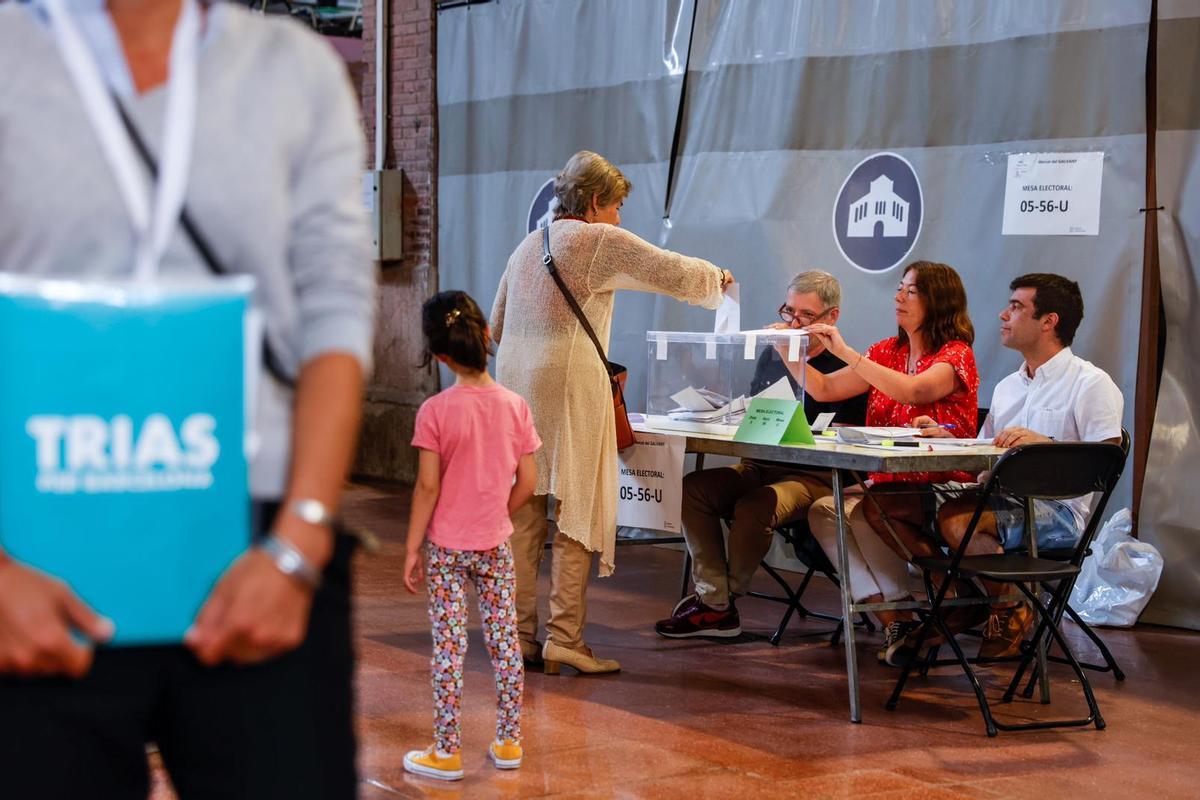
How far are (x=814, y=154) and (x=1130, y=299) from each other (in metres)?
1.99

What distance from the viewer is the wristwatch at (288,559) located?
51.8 inches

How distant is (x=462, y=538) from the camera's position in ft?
13.7

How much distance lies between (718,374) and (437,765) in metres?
2.34

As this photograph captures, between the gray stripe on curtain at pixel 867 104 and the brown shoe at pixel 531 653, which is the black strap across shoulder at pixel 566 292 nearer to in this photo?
the brown shoe at pixel 531 653

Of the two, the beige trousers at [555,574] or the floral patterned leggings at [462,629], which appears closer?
the floral patterned leggings at [462,629]

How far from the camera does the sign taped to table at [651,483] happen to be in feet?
18.4

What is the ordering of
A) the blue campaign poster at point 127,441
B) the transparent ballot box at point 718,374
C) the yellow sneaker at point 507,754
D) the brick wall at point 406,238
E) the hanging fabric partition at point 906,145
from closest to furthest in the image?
the blue campaign poster at point 127,441 → the yellow sneaker at point 507,754 → the transparent ballot box at point 718,374 → the hanging fabric partition at point 906,145 → the brick wall at point 406,238

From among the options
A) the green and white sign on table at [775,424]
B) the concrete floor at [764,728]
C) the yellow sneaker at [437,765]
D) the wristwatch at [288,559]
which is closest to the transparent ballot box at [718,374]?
the green and white sign on table at [775,424]

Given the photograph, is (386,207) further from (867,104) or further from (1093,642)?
(1093,642)

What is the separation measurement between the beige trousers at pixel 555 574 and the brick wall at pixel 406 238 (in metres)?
5.18

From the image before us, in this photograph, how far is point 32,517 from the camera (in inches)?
50.1

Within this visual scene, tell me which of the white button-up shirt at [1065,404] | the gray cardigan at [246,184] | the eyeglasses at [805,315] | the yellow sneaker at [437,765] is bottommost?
the yellow sneaker at [437,765]

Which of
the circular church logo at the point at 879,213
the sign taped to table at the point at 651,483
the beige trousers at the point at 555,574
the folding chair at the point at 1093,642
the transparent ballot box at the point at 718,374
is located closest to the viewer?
the folding chair at the point at 1093,642

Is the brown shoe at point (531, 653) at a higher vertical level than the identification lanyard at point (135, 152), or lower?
lower
